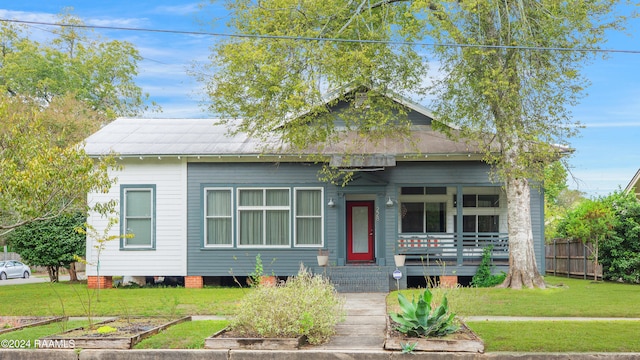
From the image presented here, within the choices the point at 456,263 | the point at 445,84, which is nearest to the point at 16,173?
the point at 445,84

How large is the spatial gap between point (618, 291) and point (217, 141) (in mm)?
12711

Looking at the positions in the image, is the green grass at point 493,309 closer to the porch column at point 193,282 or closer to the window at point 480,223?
the porch column at point 193,282

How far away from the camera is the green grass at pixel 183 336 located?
1095cm

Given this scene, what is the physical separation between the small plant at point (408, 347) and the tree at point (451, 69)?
30.0ft

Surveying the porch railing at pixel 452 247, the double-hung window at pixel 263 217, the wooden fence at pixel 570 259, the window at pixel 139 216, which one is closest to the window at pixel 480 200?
the porch railing at pixel 452 247

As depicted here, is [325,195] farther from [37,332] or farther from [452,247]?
[37,332]

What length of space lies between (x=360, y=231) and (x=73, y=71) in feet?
105

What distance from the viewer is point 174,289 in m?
21.5

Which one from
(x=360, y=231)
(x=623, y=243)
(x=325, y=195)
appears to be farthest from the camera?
(x=623, y=243)

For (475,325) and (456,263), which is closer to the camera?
(475,325)

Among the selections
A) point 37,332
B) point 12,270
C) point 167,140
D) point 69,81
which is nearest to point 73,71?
point 69,81

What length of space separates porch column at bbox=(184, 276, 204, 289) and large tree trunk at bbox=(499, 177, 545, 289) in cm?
913

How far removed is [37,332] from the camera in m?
12.2

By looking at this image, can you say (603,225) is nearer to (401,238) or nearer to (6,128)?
(401,238)
